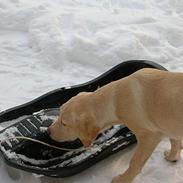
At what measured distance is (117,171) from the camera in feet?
8.45

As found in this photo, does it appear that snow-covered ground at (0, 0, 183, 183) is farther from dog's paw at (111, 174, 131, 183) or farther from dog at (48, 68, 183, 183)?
dog at (48, 68, 183, 183)

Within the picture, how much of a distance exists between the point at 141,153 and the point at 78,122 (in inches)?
14.8

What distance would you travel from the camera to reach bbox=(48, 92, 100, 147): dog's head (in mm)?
2238

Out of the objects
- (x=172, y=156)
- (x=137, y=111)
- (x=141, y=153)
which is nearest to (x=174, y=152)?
(x=172, y=156)

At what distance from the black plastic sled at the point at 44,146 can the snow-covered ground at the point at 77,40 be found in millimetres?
106

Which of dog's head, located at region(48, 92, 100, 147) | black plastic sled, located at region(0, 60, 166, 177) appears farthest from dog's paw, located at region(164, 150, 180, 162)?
dog's head, located at region(48, 92, 100, 147)

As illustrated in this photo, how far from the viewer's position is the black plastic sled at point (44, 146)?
244 centimetres

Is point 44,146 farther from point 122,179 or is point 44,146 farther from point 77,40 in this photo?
point 77,40

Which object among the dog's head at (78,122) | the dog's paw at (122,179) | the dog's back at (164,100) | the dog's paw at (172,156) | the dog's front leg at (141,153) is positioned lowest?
the dog's paw at (122,179)

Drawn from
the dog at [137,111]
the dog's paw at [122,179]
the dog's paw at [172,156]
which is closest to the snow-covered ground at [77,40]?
the dog's paw at [172,156]

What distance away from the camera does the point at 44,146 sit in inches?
103

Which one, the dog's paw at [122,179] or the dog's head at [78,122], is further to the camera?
the dog's paw at [122,179]

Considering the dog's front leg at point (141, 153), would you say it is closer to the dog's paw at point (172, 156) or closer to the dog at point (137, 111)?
the dog at point (137, 111)

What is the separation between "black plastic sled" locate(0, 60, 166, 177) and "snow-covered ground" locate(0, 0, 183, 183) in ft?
0.35
